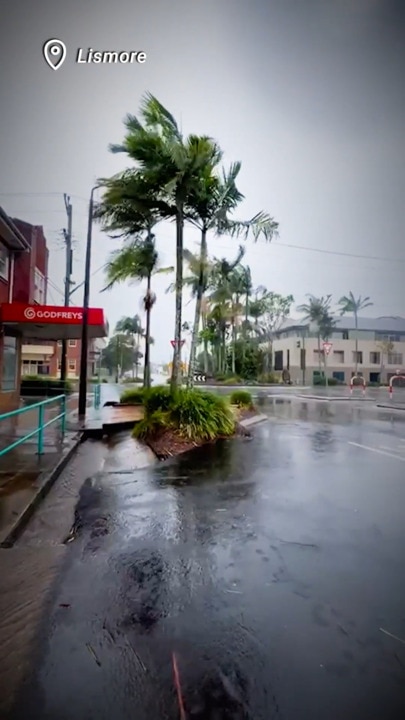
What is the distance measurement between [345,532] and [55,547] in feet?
8.54

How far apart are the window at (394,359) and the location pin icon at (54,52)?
25.8 metres

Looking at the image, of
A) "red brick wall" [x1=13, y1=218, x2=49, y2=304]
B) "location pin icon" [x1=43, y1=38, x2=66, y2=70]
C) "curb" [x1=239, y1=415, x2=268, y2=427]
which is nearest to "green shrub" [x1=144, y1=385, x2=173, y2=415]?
"curb" [x1=239, y1=415, x2=268, y2=427]

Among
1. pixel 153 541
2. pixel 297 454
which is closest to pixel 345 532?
pixel 153 541

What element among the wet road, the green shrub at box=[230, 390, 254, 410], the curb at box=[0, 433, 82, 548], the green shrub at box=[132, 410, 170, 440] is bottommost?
the wet road

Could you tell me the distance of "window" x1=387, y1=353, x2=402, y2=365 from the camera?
86.5 ft

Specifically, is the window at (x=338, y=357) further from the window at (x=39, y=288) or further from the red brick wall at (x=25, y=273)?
the red brick wall at (x=25, y=273)

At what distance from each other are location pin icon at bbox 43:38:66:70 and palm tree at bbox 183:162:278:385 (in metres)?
5.80

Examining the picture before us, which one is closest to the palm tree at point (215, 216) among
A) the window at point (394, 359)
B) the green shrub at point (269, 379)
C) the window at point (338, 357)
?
the window at point (394, 359)

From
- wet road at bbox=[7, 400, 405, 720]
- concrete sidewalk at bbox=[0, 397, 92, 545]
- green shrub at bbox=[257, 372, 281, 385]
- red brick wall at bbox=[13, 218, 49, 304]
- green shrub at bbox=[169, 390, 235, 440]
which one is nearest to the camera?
wet road at bbox=[7, 400, 405, 720]

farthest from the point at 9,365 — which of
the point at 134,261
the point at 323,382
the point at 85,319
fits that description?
the point at 323,382

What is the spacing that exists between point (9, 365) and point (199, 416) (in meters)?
8.39

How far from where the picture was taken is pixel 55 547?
3430 mm

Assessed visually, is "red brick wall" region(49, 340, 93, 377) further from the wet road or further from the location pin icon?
the wet road

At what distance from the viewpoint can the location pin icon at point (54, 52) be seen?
13.8 feet
